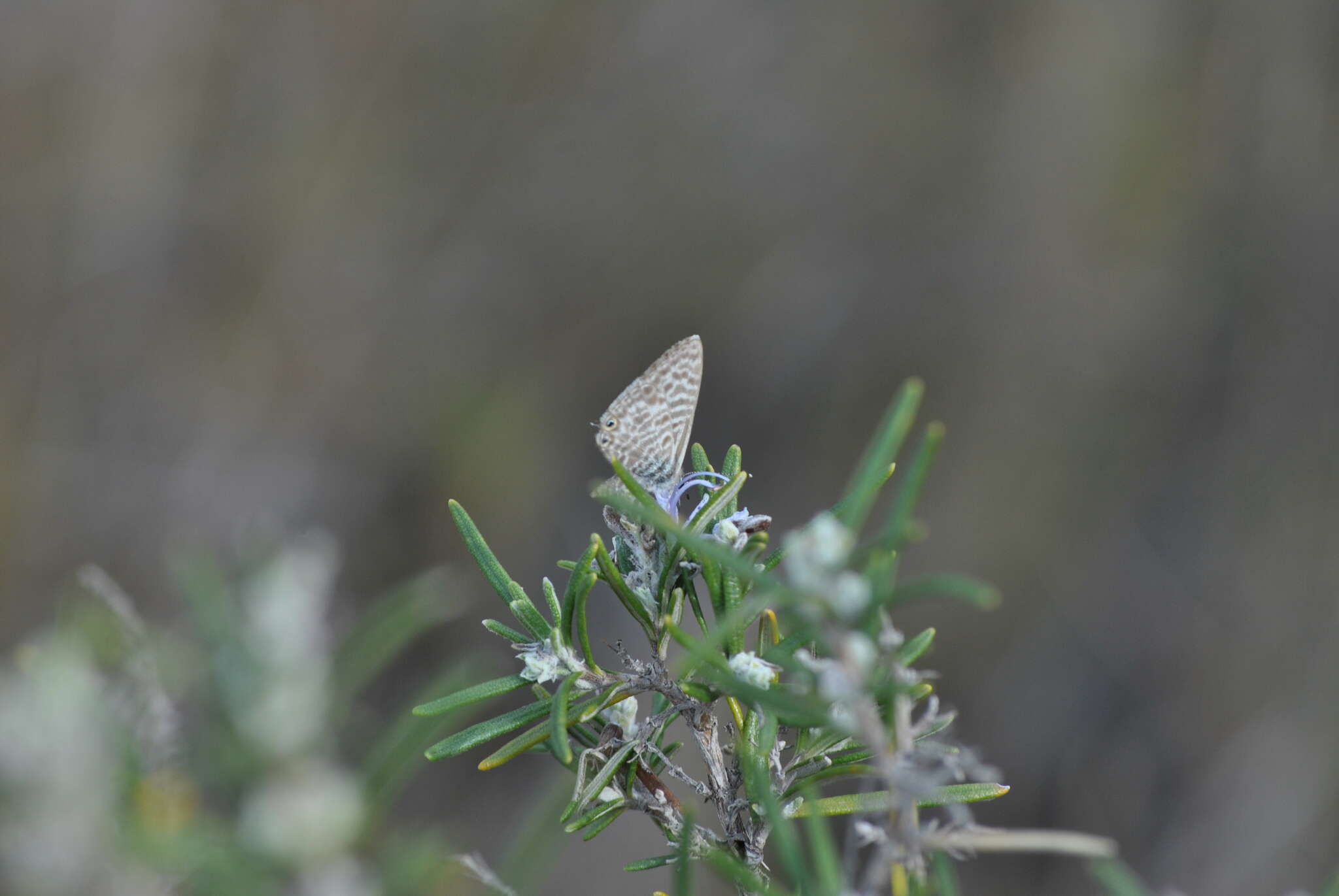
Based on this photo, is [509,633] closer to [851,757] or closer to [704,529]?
[704,529]

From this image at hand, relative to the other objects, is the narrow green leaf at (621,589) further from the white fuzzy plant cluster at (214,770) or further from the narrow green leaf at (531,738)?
the white fuzzy plant cluster at (214,770)

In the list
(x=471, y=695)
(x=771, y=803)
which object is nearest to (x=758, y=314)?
(x=471, y=695)

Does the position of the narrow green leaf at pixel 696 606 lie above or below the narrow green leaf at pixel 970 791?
above

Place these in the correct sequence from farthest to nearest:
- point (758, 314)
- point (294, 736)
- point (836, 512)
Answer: point (758, 314), point (836, 512), point (294, 736)

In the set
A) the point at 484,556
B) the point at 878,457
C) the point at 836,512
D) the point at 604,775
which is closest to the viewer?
the point at 878,457

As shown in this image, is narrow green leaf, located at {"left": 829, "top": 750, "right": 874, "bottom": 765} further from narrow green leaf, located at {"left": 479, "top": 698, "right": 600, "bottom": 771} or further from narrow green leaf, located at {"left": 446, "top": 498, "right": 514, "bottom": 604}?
narrow green leaf, located at {"left": 446, "top": 498, "right": 514, "bottom": 604}

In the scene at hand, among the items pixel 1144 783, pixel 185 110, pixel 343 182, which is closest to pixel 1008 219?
pixel 1144 783

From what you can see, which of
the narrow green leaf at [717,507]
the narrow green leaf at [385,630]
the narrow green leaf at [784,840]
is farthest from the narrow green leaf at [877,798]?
the narrow green leaf at [385,630]
